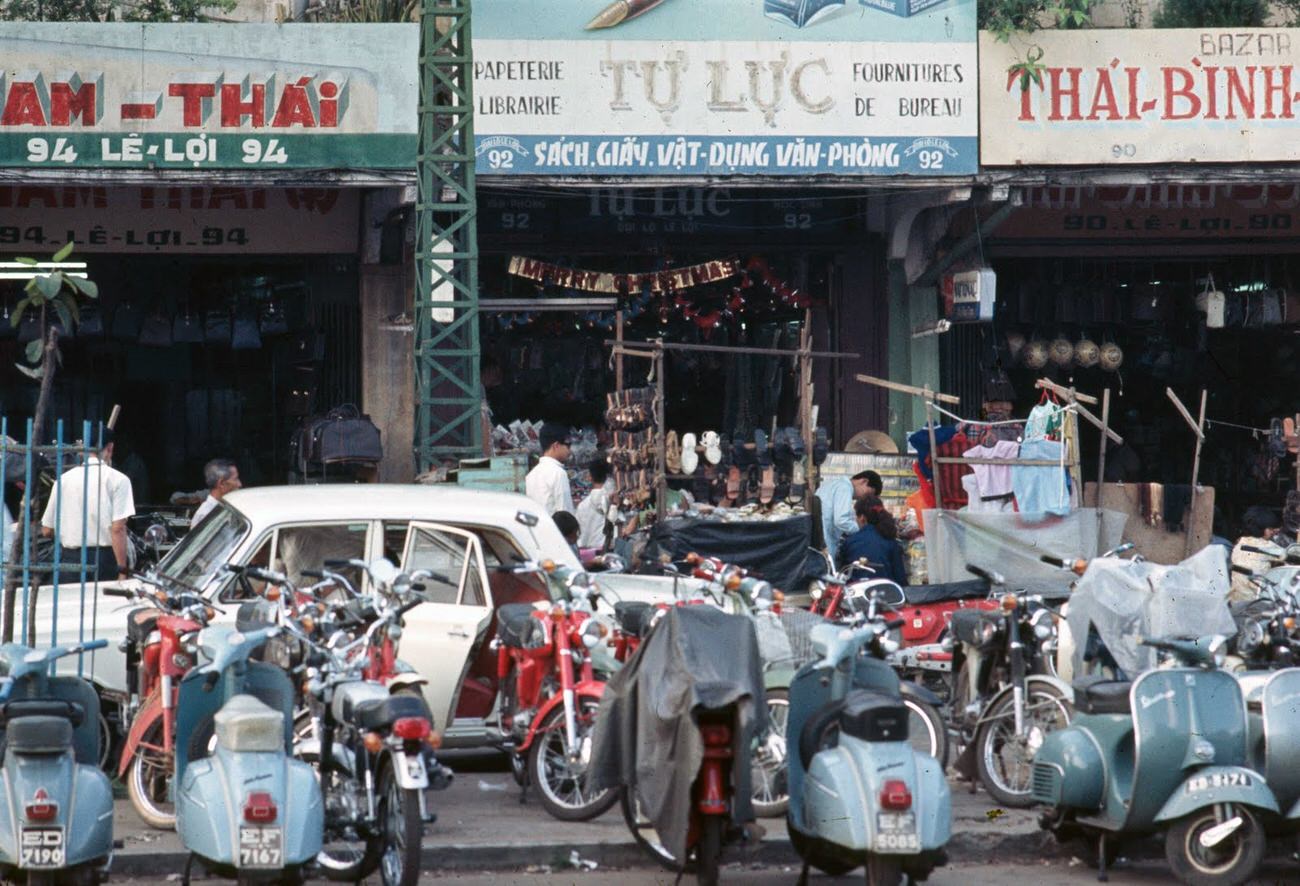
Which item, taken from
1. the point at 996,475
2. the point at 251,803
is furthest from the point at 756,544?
the point at 251,803

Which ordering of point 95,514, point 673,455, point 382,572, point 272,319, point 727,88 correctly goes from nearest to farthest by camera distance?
point 382,572
point 95,514
point 673,455
point 727,88
point 272,319

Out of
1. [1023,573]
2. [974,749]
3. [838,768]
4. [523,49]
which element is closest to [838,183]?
[523,49]

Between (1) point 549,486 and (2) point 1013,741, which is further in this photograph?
(1) point 549,486

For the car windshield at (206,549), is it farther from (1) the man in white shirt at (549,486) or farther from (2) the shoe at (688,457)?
(2) the shoe at (688,457)

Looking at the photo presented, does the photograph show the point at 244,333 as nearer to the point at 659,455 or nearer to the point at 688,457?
the point at 688,457

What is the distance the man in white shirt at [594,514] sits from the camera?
14008 millimetres

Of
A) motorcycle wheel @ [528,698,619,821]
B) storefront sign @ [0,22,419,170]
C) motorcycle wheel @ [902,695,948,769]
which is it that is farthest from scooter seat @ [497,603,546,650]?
storefront sign @ [0,22,419,170]

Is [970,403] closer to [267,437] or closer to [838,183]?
[838,183]

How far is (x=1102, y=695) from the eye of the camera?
8094 mm

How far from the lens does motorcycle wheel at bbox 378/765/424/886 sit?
695 centimetres

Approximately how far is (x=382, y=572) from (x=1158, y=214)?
11273 millimetres

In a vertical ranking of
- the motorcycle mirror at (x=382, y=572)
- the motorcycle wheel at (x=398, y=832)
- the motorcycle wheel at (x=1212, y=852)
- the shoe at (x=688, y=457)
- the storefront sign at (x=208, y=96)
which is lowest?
the motorcycle wheel at (x=1212, y=852)

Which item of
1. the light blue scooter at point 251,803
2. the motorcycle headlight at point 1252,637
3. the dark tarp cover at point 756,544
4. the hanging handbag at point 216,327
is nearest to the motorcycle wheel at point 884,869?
the light blue scooter at point 251,803

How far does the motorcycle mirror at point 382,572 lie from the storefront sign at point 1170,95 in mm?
8727
